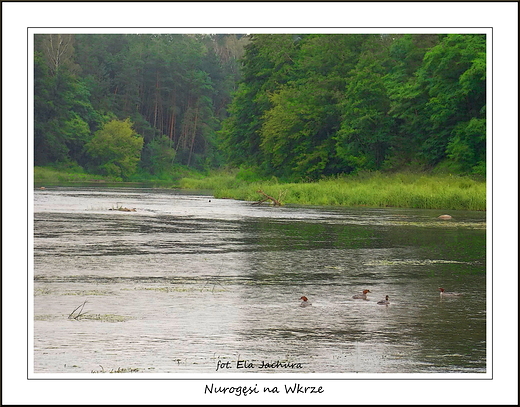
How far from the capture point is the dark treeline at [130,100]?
107m

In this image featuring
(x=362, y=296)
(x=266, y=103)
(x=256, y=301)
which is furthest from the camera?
(x=266, y=103)

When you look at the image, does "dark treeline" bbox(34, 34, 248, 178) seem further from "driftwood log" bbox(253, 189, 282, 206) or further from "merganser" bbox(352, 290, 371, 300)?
"merganser" bbox(352, 290, 371, 300)

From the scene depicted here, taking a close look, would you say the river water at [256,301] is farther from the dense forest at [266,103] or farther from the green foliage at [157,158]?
the green foliage at [157,158]

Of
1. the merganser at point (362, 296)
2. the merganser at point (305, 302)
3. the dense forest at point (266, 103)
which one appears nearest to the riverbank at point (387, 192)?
the dense forest at point (266, 103)

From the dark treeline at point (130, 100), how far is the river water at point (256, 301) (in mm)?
77961

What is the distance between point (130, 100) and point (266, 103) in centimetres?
5009

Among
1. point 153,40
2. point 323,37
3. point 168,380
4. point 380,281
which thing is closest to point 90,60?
point 153,40

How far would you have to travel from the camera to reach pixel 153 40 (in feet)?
425

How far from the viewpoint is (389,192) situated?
159 ft

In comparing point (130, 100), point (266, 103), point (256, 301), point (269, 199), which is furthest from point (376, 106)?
point (130, 100)

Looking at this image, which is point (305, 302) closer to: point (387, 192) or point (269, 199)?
point (387, 192)

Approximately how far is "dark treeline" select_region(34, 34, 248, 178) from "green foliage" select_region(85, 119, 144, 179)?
0.38 feet

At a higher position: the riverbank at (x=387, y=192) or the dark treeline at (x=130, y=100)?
the dark treeline at (x=130, y=100)

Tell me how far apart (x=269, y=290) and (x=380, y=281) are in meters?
2.54
